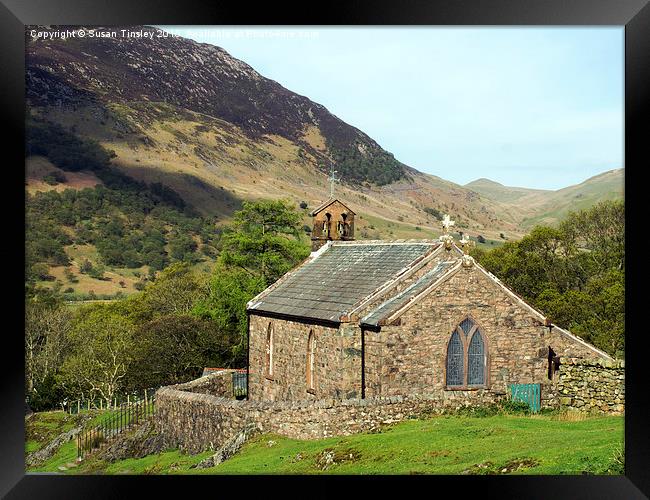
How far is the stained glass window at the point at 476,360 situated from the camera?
2475 centimetres

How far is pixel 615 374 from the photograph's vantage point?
2483 cm

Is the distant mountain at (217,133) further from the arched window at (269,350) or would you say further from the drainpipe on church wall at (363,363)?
the drainpipe on church wall at (363,363)

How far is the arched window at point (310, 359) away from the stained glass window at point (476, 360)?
4968 mm

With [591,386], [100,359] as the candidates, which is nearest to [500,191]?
[100,359]

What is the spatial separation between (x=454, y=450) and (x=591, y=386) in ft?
24.1

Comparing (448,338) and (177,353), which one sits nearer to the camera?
(448,338)

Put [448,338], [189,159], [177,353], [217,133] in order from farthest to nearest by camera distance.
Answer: [217,133] → [189,159] → [177,353] → [448,338]

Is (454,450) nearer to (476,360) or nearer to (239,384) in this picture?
(476,360)

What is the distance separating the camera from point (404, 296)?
25.8 meters

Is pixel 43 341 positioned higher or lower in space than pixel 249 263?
lower

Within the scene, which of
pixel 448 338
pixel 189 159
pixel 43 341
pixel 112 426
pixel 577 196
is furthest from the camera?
pixel 577 196

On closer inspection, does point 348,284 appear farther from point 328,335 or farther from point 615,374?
point 615,374

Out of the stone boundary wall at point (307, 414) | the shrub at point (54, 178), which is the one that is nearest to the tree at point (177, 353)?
the stone boundary wall at point (307, 414)
